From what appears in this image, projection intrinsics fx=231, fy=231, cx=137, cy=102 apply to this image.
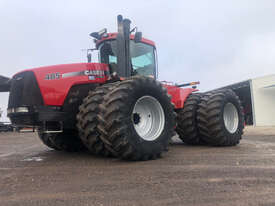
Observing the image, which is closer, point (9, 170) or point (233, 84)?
point (9, 170)

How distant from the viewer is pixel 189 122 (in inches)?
233

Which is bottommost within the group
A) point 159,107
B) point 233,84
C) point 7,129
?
point 7,129

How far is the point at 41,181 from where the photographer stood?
9.25 ft

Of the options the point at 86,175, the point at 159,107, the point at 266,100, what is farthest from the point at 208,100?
the point at 266,100

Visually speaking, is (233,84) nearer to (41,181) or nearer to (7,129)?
(7,129)

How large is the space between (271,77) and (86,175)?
25858 millimetres

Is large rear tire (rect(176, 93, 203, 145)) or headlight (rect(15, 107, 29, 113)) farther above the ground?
headlight (rect(15, 107, 29, 113))

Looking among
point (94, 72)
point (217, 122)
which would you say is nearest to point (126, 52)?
point (94, 72)

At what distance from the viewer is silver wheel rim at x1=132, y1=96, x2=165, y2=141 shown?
4414 mm

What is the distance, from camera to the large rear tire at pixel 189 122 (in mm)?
5922

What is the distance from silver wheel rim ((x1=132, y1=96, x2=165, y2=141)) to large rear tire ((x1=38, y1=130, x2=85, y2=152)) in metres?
1.64

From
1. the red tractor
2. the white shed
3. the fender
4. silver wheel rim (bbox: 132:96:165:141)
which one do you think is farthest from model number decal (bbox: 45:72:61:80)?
the white shed

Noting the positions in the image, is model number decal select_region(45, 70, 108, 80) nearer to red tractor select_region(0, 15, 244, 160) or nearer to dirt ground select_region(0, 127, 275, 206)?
red tractor select_region(0, 15, 244, 160)

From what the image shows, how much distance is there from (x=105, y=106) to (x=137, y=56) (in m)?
2.30
